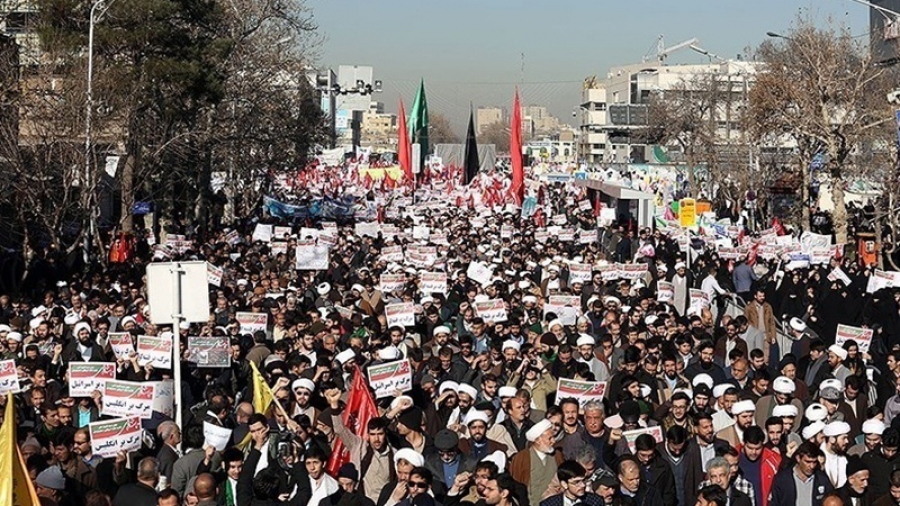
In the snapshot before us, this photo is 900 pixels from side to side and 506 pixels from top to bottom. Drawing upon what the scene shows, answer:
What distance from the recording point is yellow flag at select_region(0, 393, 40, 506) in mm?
7480

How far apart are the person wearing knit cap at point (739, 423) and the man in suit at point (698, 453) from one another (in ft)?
1.96

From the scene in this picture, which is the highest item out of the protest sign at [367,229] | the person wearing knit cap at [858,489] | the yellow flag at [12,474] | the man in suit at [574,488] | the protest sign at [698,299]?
the yellow flag at [12,474]

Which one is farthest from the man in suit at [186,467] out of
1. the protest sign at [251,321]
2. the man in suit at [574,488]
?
the protest sign at [251,321]

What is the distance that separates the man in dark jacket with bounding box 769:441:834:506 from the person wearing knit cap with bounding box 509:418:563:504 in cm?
138

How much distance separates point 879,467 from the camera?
9.71m

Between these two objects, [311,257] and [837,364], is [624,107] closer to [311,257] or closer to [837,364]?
[311,257]

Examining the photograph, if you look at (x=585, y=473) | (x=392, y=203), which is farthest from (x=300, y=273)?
(x=392, y=203)

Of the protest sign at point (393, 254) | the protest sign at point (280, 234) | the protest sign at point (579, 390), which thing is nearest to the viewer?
the protest sign at point (579, 390)

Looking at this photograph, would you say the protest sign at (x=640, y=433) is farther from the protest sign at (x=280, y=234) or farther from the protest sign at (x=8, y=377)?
the protest sign at (x=280, y=234)

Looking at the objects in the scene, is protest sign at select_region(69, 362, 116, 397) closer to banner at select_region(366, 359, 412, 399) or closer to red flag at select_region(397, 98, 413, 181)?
banner at select_region(366, 359, 412, 399)

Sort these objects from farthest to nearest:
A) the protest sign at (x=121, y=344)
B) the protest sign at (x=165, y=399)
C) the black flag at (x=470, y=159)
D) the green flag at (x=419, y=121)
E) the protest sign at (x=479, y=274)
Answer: the green flag at (x=419, y=121) < the black flag at (x=470, y=159) < the protest sign at (x=479, y=274) < the protest sign at (x=121, y=344) < the protest sign at (x=165, y=399)

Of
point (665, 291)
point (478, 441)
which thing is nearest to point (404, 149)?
point (665, 291)

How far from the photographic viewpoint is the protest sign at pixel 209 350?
1399cm

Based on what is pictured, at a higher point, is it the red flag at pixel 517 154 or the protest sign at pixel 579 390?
the red flag at pixel 517 154
